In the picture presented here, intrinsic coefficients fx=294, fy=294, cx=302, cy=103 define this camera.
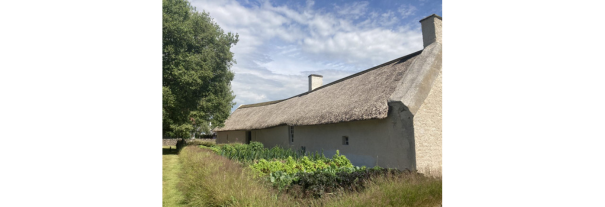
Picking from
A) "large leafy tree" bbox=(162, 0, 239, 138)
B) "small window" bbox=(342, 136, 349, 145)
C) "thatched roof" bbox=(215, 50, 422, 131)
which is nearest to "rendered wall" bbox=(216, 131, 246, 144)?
"thatched roof" bbox=(215, 50, 422, 131)

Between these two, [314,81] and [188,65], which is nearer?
[188,65]

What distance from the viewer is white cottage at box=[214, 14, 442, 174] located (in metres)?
7.71

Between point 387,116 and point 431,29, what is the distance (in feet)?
11.7

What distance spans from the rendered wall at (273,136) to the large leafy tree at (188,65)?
12.6 feet

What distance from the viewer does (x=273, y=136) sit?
52.3 feet

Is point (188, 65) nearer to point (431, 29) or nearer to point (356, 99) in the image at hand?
point (356, 99)

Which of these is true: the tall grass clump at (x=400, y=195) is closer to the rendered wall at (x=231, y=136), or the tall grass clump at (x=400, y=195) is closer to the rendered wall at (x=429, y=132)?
the rendered wall at (x=429, y=132)

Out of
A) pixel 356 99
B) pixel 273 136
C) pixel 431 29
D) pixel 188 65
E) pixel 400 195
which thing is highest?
pixel 431 29

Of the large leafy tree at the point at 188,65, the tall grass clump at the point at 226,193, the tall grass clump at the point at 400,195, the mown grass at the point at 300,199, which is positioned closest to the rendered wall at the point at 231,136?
the large leafy tree at the point at 188,65

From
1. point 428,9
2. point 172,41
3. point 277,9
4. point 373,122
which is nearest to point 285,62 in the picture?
point 277,9

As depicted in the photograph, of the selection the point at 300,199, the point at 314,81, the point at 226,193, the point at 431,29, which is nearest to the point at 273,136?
the point at 314,81

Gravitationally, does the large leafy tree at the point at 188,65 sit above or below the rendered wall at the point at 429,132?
above

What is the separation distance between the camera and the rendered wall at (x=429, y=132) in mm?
7590

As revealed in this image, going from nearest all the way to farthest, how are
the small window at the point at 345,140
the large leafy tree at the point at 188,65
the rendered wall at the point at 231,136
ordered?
the large leafy tree at the point at 188,65, the small window at the point at 345,140, the rendered wall at the point at 231,136
